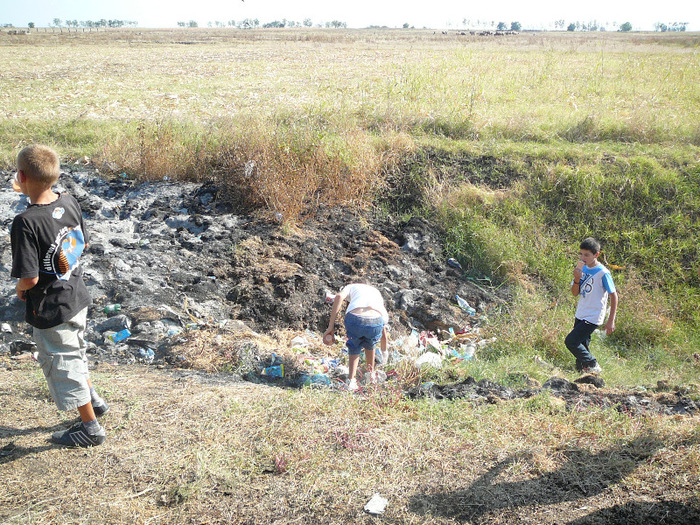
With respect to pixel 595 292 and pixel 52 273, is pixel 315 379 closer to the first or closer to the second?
pixel 52 273

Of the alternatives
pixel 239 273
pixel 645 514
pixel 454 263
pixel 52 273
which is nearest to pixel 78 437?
pixel 52 273

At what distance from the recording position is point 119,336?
17.7ft

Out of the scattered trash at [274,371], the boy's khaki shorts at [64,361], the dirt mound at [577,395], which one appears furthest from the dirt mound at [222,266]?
the boy's khaki shorts at [64,361]

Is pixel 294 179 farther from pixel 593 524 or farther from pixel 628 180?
pixel 593 524

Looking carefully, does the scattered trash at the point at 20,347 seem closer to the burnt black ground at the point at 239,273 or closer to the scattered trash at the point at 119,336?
the burnt black ground at the point at 239,273

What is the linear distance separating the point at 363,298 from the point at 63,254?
7.20 feet

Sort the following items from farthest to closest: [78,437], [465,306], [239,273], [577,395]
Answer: [465,306]
[239,273]
[577,395]
[78,437]

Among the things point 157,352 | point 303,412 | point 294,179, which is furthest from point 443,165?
point 303,412

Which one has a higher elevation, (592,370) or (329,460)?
(329,460)

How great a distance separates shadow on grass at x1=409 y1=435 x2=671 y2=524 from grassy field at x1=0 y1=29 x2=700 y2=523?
12 mm

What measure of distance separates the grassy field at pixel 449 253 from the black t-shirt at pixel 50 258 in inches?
35.6

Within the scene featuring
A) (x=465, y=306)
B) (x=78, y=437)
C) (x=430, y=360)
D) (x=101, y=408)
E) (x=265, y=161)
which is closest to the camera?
(x=78, y=437)

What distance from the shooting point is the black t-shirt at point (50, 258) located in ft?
9.50

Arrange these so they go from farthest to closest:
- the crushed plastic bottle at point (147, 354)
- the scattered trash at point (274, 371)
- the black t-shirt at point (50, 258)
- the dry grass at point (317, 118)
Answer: the dry grass at point (317, 118) → the crushed plastic bottle at point (147, 354) → the scattered trash at point (274, 371) → the black t-shirt at point (50, 258)
